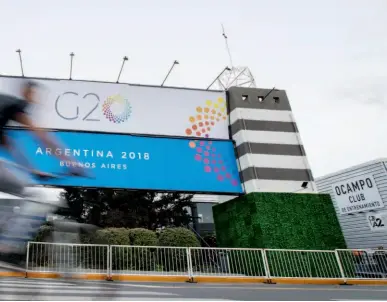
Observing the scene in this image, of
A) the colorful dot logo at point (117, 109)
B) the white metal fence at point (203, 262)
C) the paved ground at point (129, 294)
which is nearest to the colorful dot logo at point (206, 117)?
the colorful dot logo at point (117, 109)

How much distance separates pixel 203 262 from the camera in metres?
11.4

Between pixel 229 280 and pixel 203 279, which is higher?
pixel 203 279

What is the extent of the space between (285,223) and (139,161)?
6.52m

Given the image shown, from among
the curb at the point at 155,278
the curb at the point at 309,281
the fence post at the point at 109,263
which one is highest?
the fence post at the point at 109,263

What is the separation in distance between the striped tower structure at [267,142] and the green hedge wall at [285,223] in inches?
20.8

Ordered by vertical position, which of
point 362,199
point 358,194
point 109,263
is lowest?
point 109,263

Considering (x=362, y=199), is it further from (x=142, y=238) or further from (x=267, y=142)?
(x=142, y=238)

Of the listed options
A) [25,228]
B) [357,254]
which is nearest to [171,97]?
[357,254]

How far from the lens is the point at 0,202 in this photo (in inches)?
176

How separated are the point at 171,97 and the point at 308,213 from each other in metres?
8.06

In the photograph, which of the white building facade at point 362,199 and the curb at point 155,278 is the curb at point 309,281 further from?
the curb at point 155,278

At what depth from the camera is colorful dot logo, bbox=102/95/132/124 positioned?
1521cm

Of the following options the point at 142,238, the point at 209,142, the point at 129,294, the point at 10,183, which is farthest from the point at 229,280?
the point at 10,183

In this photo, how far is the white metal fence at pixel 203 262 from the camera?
10297 mm
